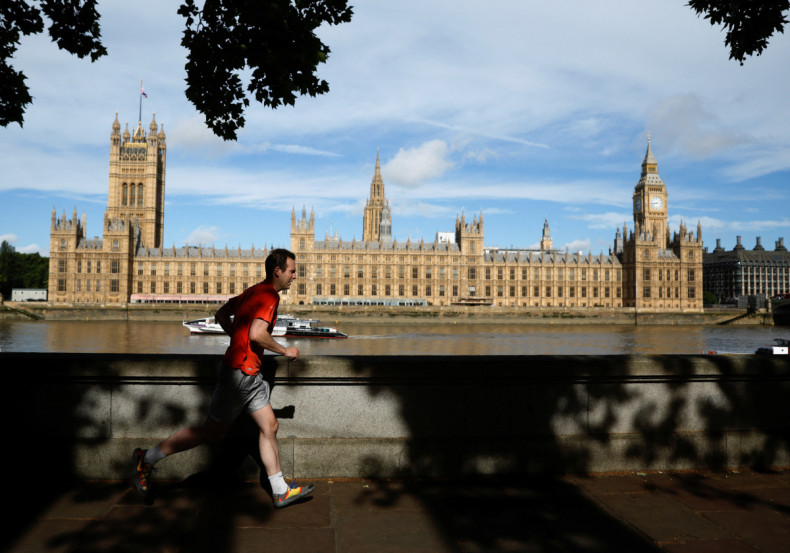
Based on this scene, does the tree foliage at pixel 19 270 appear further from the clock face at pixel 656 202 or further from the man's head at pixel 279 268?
the clock face at pixel 656 202

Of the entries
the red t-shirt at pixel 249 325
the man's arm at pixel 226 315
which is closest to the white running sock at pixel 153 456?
the red t-shirt at pixel 249 325

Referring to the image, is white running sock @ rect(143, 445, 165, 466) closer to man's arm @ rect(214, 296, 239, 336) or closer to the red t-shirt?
the red t-shirt

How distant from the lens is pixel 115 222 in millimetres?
82812

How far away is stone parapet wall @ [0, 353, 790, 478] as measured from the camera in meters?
4.50

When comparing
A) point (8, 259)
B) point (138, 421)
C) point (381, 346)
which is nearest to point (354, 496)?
point (138, 421)

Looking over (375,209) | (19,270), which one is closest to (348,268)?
(375,209)

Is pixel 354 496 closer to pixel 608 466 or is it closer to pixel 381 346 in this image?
pixel 608 466

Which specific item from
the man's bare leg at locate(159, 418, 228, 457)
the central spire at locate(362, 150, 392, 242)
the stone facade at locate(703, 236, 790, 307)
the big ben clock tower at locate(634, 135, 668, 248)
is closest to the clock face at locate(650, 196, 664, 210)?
the big ben clock tower at locate(634, 135, 668, 248)

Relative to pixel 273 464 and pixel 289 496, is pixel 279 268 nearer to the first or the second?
pixel 273 464

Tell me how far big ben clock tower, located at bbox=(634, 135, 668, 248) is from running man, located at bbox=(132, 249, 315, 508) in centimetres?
10444

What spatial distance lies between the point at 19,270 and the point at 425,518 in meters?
106

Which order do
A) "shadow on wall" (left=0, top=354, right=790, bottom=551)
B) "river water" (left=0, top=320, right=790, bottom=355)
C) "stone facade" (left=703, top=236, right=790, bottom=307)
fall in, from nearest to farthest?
"shadow on wall" (left=0, top=354, right=790, bottom=551), "river water" (left=0, top=320, right=790, bottom=355), "stone facade" (left=703, top=236, right=790, bottom=307)

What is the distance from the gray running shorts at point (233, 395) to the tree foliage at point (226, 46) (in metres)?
2.94

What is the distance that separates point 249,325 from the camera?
3.85 meters
